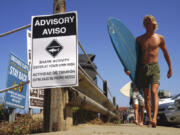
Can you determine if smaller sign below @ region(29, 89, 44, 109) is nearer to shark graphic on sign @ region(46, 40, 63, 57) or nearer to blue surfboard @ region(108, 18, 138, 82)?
blue surfboard @ region(108, 18, 138, 82)

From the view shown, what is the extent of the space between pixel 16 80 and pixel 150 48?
8.99ft

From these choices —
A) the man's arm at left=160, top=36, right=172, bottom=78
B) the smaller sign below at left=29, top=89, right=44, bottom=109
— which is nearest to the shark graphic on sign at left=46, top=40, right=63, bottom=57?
the smaller sign below at left=29, top=89, right=44, bottom=109

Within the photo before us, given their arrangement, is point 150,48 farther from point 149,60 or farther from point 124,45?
point 124,45

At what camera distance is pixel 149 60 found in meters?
4.33

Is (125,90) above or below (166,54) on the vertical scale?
below

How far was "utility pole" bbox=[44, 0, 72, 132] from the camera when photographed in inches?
108

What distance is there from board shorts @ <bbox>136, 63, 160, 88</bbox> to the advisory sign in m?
2.29

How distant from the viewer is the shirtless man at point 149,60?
13.9 feet

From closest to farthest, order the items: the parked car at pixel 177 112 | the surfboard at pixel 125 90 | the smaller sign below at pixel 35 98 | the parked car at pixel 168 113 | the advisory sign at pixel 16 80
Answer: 1. the advisory sign at pixel 16 80
2. the smaller sign below at pixel 35 98
3. the parked car at pixel 177 112
4. the parked car at pixel 168 113
5. the surfboard at pixel 125 90

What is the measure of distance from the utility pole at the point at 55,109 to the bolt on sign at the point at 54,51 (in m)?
0.15

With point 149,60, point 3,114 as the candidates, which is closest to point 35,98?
point 3,114

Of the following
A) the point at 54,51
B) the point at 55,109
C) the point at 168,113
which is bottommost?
the point at 168,113

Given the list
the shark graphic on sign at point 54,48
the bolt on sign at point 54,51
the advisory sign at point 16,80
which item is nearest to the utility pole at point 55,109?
the bolt on sign at point 54,51

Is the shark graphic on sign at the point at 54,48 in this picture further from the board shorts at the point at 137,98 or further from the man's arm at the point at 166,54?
the board shorts at the point at 137,98
